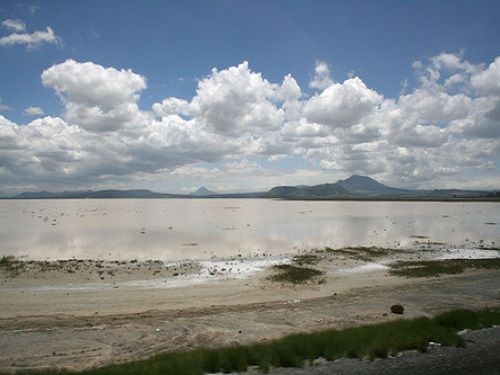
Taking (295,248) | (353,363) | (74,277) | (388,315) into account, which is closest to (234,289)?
(388,315)

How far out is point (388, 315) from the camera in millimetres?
21141

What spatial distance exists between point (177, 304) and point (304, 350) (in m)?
12.1

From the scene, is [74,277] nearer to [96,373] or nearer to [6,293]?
[6,293]

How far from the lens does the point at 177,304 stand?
24219mm

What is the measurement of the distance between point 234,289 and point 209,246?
85.5 ft

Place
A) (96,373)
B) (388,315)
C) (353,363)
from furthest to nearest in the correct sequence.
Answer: (388,315) → (353,363) → (96,373)

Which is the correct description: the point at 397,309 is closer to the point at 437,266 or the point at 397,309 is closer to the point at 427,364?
the point at 427,364

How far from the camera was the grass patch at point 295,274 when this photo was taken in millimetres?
31125

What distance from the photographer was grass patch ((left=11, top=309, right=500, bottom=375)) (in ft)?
41.6

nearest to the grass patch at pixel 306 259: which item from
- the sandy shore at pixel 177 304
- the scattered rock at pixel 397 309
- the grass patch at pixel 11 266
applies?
the sandy shore at pixel 177 304

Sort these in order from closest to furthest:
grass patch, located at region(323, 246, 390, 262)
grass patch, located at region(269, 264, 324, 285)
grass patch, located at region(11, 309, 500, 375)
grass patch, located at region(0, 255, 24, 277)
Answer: grass patch, located at region(11, 309, 500, 375)
grass patch, located at region(269, 264, 324, 285)
grass patch, located at region(0, 255, 24, 277)
grass patch, located at region(323, 246, 390, 262)

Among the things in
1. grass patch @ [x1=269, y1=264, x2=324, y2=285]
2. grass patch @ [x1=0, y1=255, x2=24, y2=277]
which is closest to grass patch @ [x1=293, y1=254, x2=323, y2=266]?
grass patch @ [x1=269, y1=264, x2=324, y2=285]

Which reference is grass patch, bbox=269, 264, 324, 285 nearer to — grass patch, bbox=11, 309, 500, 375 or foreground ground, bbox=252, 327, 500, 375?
grass patch, bbox=11, 309, 500, 375

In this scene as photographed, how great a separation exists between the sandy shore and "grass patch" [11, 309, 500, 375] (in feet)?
8.46
